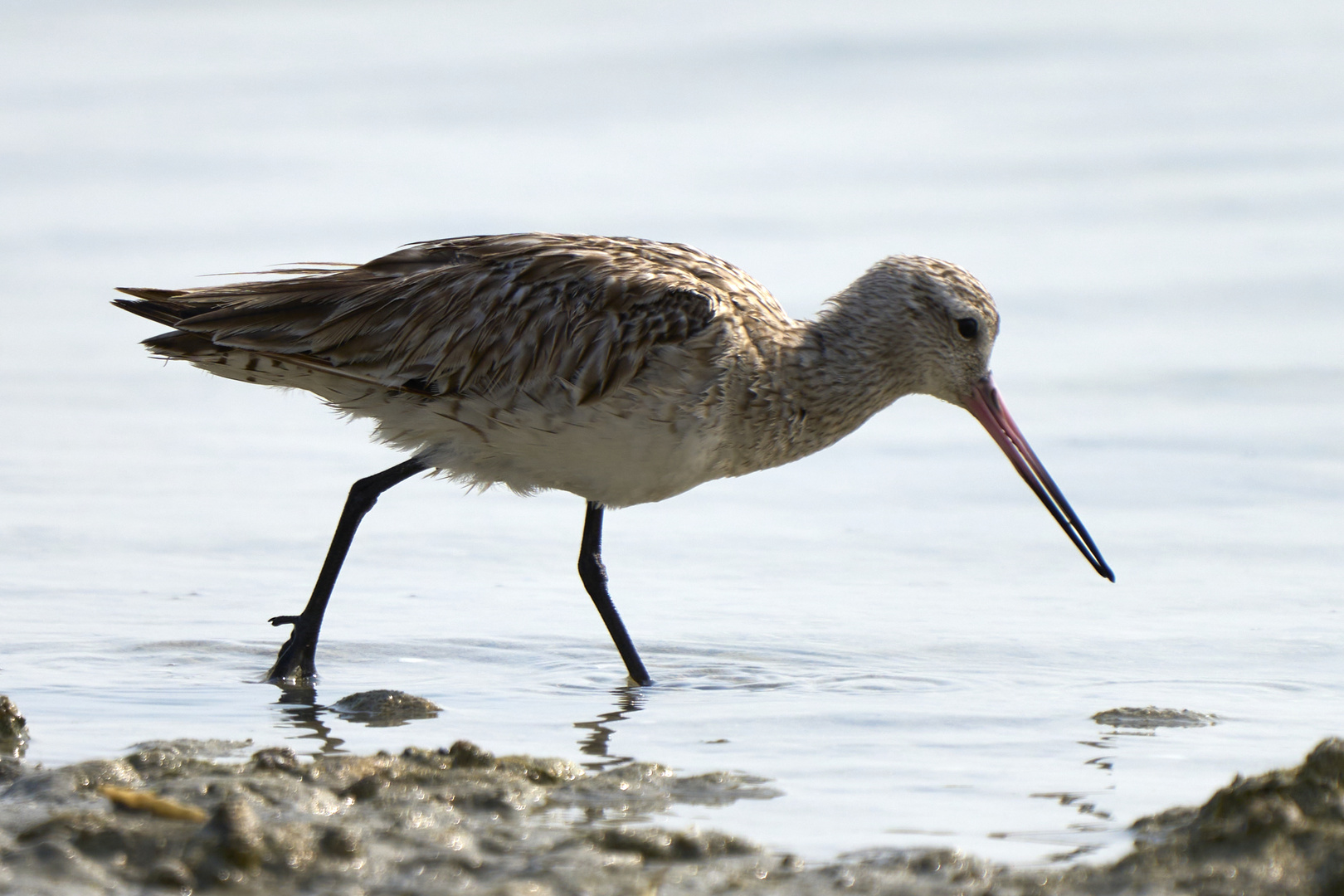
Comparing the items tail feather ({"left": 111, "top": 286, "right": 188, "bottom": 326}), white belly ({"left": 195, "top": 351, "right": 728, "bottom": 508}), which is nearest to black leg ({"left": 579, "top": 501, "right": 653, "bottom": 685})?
white belly ({"left": 195, "top": 351, "right": 728, "bottom": 508})

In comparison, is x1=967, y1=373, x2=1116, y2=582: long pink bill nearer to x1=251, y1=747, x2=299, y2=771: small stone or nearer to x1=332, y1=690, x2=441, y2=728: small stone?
x1=332, y1=690, x2=441, y2=728: small stone

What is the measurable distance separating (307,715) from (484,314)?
1479 millimetres

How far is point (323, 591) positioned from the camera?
6273mm

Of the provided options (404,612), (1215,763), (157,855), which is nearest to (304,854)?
(157,855)

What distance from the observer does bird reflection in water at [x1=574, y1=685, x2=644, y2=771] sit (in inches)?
195

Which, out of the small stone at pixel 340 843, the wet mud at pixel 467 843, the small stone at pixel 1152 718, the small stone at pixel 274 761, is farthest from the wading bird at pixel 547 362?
the small stone at pixel 340 843

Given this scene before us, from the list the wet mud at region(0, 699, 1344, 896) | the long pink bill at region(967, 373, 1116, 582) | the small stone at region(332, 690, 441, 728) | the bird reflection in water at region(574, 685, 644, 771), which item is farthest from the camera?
the long pink bill at region(967, 373, 1116, 582)

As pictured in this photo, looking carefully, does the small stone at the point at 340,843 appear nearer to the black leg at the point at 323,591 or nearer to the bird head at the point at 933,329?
the black leg at the point at 323,591

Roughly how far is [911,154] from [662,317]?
305 inches

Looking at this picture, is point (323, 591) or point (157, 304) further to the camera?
point (157, 304)

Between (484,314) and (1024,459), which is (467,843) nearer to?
(484,314)

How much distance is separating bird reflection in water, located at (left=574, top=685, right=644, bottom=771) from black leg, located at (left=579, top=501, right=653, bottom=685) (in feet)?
0.44

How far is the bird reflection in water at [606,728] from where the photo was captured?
4.95 meters

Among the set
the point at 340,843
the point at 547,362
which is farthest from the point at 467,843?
the point at 547,362
